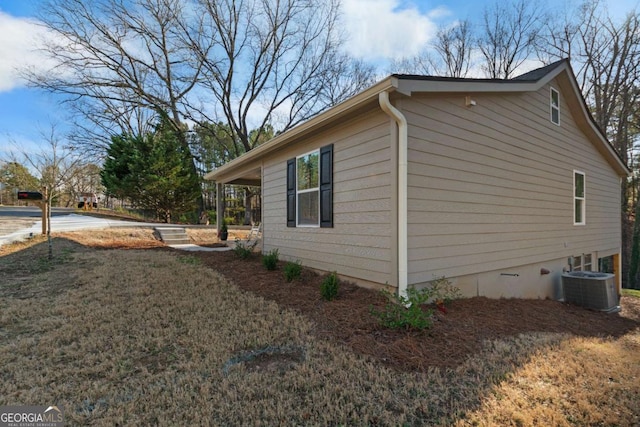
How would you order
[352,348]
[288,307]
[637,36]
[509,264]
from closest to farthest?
1. [352,348]
2. [288,307]
3. [509,264]
4. [637,36]

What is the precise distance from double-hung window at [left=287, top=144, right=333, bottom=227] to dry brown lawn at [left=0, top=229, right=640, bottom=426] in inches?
62.1

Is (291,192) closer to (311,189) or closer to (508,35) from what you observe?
(311,189)

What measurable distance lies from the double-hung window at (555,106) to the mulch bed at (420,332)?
405 cm

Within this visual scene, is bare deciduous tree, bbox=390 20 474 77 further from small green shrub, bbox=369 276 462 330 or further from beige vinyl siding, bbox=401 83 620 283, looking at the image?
small green shrub, bbox=369 276 462 330

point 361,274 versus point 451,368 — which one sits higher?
point 361,274

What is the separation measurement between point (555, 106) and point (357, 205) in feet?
19.1

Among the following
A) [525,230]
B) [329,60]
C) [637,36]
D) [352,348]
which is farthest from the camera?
[329,60]

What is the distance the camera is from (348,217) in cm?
479

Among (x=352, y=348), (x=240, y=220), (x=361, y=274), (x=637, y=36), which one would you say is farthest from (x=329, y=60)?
(x=352, y=348)

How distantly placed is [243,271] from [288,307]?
7.89 feet

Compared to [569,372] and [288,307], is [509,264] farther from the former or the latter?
[288,307]

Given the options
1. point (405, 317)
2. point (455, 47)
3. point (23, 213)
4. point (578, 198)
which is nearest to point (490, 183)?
point (405, 317)

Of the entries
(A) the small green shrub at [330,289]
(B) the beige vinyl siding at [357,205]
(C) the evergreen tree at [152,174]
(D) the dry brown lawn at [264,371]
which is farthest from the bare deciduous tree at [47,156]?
(A) the small green shrub at [330,289]

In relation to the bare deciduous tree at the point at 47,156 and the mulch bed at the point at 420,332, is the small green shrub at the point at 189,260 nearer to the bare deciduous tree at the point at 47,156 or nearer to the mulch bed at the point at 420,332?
the mulch bed at the point at 420,332
